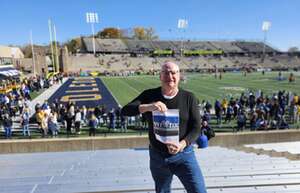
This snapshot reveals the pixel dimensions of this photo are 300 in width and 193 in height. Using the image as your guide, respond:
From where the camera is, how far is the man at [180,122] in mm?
2629

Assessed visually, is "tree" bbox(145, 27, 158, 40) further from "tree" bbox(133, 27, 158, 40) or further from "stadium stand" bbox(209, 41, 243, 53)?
"stadium stand" bbox(209, 41, 243, 53)

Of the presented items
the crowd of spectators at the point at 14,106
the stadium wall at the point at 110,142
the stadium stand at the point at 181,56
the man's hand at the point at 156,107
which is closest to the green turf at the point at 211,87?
the crowd of spectators at the point at 14,106

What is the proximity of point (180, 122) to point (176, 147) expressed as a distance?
0.74 ft

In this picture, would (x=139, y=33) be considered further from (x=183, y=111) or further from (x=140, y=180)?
(x=183, y=111)

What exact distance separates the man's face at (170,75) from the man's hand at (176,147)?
1.67ft

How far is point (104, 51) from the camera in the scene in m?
82.5

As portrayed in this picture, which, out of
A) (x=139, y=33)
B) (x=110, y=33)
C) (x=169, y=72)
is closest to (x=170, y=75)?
(x=169, y=72)

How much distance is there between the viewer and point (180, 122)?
2660 millimetres

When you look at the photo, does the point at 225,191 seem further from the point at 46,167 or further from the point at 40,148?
the point at 40,148

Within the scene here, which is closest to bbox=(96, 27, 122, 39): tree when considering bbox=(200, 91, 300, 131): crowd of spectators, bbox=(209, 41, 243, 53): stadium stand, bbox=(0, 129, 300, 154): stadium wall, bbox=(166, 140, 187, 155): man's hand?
bbox=(209, 41, 243, 53): stadium stand

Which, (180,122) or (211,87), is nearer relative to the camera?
(180,122)

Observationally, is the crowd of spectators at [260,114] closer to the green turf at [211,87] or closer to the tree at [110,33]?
the green turf at [211,87]

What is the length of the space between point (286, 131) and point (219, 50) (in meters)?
78.6

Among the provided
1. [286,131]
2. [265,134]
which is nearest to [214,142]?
[265,134]
